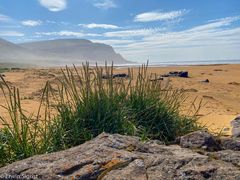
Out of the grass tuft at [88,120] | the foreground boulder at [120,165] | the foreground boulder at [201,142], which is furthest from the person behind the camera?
the grass tuft at [88,120]

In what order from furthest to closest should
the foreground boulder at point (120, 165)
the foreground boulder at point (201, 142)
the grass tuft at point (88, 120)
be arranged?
the grass tuft at point (88, 120)
the foreground boulder at point (201, 142)
the foreground boulder at point (120, 165)

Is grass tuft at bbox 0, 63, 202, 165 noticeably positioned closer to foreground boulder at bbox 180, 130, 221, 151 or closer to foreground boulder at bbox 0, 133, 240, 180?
foreground boulder at bbox 180, 130, 221, 151

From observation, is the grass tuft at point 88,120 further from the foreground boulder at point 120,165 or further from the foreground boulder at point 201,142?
the foreground boulder at point 120,165

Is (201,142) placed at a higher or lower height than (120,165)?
lower

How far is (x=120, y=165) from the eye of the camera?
2.55 metres

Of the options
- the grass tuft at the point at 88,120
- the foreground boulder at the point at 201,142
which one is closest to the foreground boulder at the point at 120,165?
the foreground boulder at the point at 201,142

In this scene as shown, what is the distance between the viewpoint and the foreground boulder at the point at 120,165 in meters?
2.47

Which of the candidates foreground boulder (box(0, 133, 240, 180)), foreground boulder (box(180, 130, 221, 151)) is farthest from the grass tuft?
foreground boulder (box(0, 133, 240, 180))

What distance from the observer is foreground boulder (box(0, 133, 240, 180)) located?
247cm

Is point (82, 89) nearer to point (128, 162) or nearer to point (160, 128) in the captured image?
point (160, 128)

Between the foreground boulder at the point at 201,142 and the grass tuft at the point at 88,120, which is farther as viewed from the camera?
the grass tuft at the point at 88,120

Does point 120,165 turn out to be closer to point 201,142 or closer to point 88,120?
point 201,142

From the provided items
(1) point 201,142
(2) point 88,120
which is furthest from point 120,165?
(2) point 88,120

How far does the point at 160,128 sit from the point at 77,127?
4.53ft
